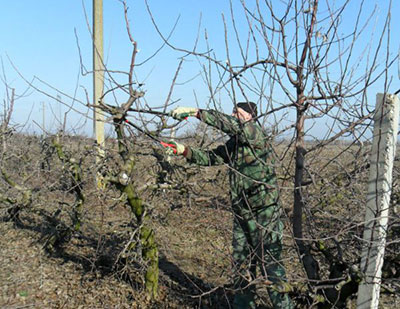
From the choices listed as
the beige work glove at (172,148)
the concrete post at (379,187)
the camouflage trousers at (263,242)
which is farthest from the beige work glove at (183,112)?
the concrete post at (379,187)

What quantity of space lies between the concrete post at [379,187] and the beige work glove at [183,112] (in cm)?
134

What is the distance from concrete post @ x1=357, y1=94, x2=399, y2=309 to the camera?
2.37 metres

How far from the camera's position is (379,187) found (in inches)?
95.4

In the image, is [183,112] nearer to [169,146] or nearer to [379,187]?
A: [169,146]

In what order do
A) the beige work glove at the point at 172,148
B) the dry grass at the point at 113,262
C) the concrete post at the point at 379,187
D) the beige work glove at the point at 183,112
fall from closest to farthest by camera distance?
the concrete post at the point at 379,187 < the beige work glove at the point at 183,112 < the beige work glove at the point at 172,148 < the dry grass at the point at 113,262

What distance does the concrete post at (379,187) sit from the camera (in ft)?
7.77

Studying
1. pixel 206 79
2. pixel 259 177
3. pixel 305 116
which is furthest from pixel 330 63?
pixel 259 177

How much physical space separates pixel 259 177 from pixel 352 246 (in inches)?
37.2

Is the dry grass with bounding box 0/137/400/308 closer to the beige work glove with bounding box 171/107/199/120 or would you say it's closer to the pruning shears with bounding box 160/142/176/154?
the pruning shears with bounding box 160/142/176/154

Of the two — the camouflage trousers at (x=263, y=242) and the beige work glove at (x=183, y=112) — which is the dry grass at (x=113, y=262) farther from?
the beige work glove at (x=183, y=112)

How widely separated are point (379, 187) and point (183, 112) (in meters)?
1.49

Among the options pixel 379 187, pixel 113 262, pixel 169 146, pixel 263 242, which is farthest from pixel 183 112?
pixel 113 262

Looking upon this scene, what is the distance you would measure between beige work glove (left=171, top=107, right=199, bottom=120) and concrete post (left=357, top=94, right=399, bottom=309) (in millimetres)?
1339

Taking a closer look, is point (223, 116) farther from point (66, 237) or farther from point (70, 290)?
point (66, 237)
